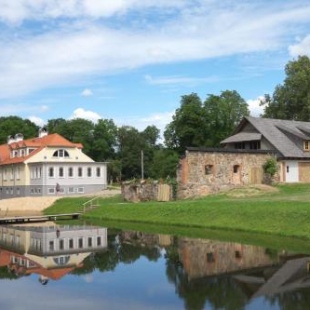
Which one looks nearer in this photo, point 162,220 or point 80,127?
point 162,220

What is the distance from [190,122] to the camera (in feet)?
257

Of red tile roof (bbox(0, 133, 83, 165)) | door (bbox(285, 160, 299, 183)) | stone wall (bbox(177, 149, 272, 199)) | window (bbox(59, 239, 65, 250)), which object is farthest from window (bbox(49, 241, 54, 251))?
red tile roof (bbox(0, 133, 83, 165))

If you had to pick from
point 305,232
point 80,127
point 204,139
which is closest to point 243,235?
point 305,232

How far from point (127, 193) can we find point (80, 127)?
174ft

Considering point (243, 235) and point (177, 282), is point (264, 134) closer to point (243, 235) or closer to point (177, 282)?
point (243, 235)

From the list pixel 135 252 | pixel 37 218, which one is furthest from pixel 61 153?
pixel 135 252

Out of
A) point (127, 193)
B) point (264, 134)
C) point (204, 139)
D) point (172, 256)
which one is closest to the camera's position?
point (172, 256)

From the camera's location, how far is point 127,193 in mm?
48344

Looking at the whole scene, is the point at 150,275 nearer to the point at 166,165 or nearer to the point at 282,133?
the point at 282,133

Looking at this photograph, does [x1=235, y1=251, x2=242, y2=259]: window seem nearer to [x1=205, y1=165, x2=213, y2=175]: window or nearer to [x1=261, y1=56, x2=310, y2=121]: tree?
[x1=205, y1=165, x2=213, y2=175]: window

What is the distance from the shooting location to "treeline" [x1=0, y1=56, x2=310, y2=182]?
76.2 metres

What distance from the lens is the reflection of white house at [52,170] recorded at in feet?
202

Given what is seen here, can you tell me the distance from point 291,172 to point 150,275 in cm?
3474

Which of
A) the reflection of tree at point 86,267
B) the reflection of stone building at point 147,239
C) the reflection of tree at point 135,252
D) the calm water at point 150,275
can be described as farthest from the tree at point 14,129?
the reflection of tree at point 86,267
